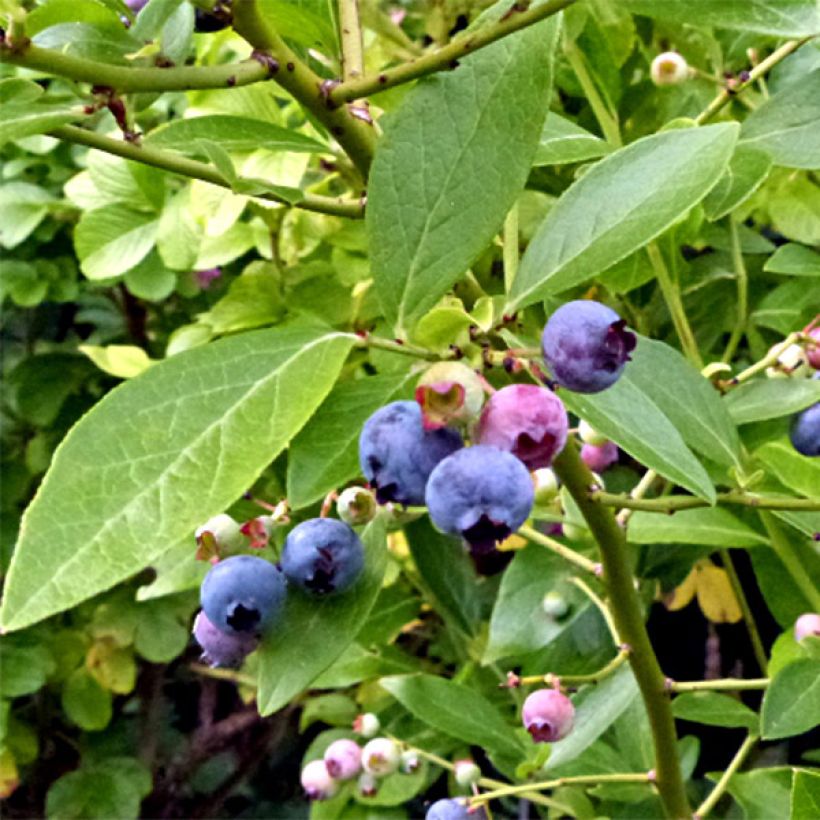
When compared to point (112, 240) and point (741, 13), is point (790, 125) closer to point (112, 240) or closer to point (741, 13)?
point (741, 13)

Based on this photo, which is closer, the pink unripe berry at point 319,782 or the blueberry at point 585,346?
the blueberry at point 585,346

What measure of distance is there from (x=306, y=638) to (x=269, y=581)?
0.11ft

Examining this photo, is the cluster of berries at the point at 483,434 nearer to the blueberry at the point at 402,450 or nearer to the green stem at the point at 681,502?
the blueberry at the point at 402,450

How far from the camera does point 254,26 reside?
1.35ft

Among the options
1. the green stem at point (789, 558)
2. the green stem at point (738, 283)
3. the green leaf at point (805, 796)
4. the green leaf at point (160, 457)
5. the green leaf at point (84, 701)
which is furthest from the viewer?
the green leaf at point (84, 701)

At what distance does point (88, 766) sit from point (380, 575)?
1.21 metres

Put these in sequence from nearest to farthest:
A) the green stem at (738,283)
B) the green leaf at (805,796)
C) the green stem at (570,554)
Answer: the green leaf at (805,796) → the green stem at (570,554) → the green stem at (738,283)

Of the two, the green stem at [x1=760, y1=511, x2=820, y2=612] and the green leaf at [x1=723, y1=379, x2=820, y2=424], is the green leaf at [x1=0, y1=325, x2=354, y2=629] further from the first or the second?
the green stem at [x1=760, y1=511, x2=820, y2=612]

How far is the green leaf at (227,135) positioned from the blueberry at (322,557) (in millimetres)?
185

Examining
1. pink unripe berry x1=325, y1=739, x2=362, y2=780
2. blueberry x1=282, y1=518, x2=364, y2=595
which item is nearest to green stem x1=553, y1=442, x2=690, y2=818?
blueberry x1=282, y1=518, x2=364, y2=595

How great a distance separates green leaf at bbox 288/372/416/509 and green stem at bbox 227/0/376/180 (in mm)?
95

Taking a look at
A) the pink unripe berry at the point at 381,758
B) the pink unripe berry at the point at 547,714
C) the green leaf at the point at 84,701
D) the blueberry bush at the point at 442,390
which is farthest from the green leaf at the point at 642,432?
the green leaf at the point at 84,701

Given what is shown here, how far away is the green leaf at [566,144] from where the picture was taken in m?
0.63

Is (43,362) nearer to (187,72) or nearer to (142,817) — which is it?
(142,817)
